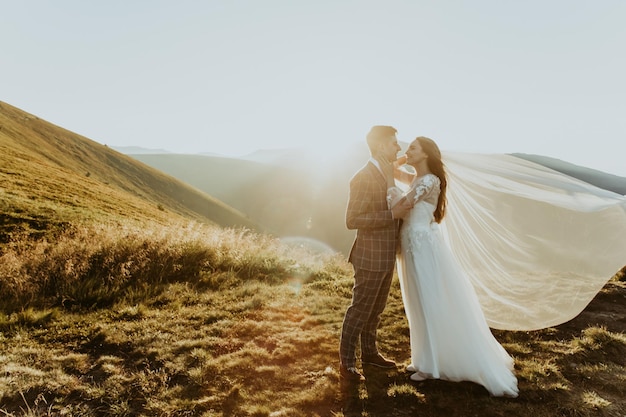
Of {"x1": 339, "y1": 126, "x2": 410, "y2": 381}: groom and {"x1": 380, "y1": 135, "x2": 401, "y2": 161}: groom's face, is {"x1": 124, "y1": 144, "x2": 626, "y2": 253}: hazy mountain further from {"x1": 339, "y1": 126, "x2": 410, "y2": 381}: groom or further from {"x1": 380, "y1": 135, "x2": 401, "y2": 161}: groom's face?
{"x1": 380, "y1": 135, "x2": 401, "y2": 161}: groom's face

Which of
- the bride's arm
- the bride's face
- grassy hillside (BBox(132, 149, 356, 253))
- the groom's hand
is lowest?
grassy hillside (BBox(132, 149, 356, 253))

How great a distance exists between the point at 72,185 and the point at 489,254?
27325 mm

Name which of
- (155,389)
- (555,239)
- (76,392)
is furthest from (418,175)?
(76,392)

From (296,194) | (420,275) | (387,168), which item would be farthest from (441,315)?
(296,194)

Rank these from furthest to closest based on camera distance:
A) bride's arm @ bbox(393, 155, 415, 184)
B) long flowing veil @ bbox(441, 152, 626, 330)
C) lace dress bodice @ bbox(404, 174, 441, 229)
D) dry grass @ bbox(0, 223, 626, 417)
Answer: bride's arm @ bbox(393, 155, 415, 184), long flowing veil @ bbox(441, 152, 626, 330), lace dress bodice @ bbox(404, 174, 441, 229), dry grass @ bbox(0, 223, 626, 417)

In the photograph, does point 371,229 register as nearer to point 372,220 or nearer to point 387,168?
point 372,220

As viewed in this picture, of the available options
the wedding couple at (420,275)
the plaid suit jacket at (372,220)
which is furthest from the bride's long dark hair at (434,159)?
the plaid suit jacket at (372,220)

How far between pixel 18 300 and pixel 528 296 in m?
8.70

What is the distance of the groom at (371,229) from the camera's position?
4.26 metres

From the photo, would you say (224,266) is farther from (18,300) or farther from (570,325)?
(570,325)

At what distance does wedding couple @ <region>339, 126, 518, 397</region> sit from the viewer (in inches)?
165

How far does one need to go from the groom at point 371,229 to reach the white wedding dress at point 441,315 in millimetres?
286

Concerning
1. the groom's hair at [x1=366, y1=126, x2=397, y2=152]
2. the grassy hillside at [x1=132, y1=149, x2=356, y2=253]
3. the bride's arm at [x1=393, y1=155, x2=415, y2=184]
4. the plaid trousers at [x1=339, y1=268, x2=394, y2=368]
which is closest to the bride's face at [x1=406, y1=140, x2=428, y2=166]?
the groom's hair at [x1=366, y1=126, x2=397, y2=152]

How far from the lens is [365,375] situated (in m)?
4.67
